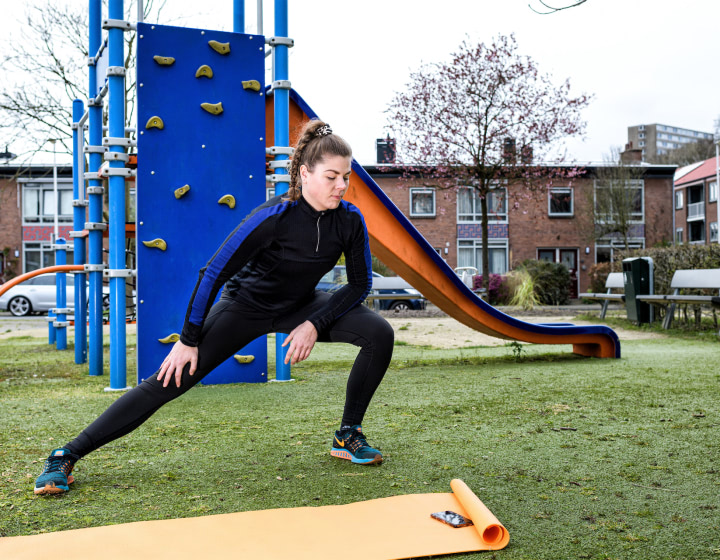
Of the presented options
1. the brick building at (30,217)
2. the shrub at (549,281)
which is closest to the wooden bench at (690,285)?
the shrub at (549,281)

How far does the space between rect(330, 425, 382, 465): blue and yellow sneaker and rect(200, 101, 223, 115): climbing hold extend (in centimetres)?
348

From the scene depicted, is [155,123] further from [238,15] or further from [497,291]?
[497,291]

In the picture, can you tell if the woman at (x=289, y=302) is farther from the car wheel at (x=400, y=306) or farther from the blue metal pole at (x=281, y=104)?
the car wheel at (x=400, y=306)

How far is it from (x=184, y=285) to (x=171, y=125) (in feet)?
4.35

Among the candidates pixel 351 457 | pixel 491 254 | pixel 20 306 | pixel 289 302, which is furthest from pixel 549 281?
pixel 289 302

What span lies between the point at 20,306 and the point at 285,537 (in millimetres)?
24765

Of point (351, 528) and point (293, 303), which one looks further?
point (293, 303)

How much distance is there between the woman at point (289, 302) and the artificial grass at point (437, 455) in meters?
0.26

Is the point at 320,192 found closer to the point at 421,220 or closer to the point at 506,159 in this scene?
the point at 506,159

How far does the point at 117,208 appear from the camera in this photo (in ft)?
19.0

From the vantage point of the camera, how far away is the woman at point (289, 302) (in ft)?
9.74

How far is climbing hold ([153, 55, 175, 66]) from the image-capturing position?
5766mm

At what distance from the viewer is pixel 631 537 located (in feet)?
7.54

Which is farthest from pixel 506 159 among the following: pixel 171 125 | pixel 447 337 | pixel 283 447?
pixel 283 447
